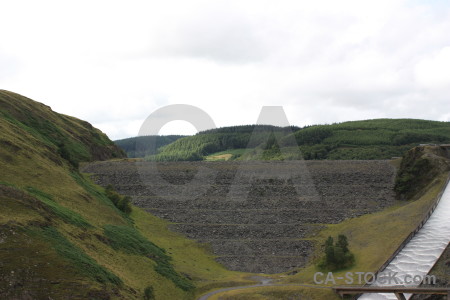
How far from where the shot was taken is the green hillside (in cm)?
2925

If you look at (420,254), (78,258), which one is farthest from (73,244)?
(420,254)

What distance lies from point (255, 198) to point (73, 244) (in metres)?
42.7

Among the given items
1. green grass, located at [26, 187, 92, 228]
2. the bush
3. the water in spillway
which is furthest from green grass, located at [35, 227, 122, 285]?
the bush

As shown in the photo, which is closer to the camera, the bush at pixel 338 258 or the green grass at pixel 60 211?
the green grass at pixel 60 211

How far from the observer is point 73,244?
34938mm

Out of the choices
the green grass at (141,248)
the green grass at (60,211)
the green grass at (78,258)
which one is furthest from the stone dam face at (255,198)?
the green grass at (78,258)

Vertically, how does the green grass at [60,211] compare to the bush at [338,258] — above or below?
above

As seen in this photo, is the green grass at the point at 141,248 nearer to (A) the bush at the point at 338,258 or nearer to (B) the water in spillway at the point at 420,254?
(A) the bush at the point at 338,258

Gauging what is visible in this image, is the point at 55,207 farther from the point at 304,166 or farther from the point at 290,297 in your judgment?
the point at 304,166

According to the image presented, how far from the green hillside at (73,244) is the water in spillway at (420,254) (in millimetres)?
16622

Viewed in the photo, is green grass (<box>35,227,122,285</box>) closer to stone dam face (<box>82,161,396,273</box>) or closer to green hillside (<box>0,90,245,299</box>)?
green hillside (<box>0,90,245,299</box>)

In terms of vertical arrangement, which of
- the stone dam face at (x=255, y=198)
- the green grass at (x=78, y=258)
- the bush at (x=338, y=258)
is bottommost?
the green grass at (x=78, y=258)

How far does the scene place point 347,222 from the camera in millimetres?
64062

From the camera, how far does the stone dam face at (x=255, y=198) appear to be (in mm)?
59781
